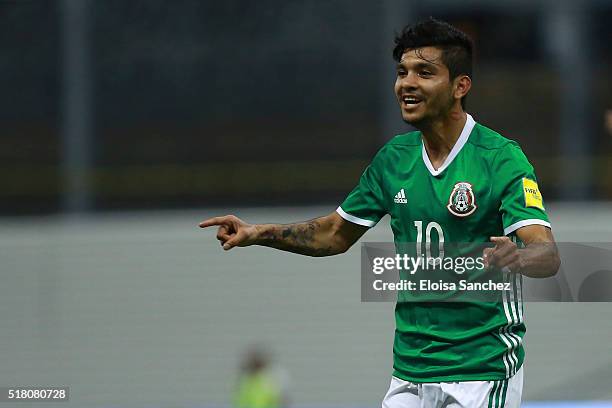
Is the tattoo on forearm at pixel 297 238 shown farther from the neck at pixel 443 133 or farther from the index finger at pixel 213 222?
the neck at pixel 443 133

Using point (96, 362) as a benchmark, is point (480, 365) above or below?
above

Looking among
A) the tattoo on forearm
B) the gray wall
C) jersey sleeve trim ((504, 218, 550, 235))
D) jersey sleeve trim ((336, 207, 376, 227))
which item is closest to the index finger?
the tattoo on forearm

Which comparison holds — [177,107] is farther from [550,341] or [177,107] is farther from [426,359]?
[426,359]

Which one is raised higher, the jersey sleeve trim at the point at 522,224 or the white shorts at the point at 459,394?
the jersey sleeve trim at the point at 522,224

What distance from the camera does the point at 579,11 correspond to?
11594mm

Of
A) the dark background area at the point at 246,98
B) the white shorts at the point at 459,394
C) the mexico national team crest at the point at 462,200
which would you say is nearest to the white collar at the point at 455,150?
the mexico national team crest at the point at 462,200

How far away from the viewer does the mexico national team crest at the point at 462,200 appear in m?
3.88

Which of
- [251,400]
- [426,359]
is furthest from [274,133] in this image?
[426,359]

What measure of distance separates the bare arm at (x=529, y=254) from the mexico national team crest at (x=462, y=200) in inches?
8.2

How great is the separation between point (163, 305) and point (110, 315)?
53 cm

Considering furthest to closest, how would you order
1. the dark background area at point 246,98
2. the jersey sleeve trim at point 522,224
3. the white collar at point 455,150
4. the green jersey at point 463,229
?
the dark background area at point 246,98 < the white collar at point 455,150 < the green jersey at point 463,229 < the jersey sleeve trim at point 522,224

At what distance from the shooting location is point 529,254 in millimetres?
3537

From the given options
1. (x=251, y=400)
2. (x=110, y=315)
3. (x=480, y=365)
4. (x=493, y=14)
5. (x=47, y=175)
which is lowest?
(x=251, y=400)

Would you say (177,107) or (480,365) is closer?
(480,365)
